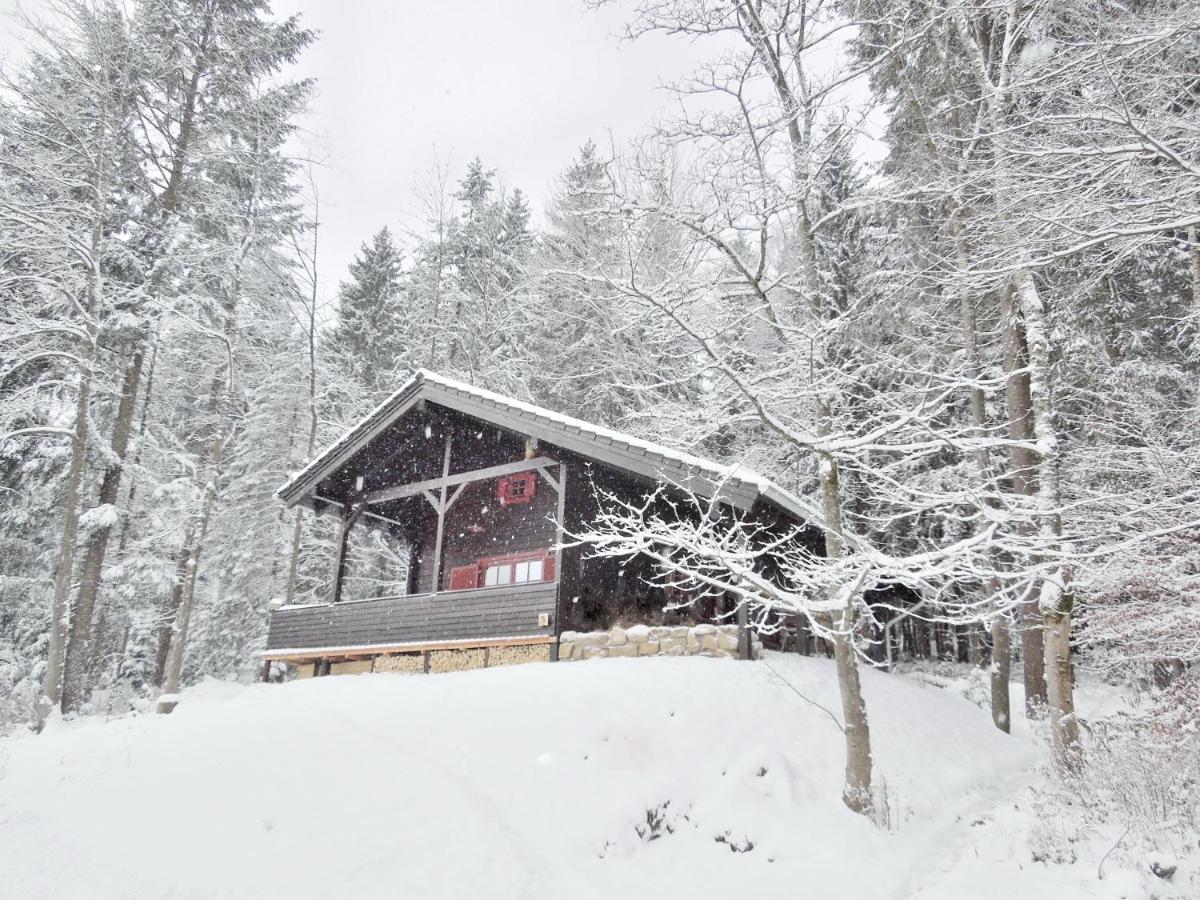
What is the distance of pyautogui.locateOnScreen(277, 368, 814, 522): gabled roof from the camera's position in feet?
31.9

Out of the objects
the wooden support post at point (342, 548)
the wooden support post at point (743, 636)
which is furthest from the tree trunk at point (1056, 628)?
the wooden support post at point (342, 548)

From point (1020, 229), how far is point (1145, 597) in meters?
5.57

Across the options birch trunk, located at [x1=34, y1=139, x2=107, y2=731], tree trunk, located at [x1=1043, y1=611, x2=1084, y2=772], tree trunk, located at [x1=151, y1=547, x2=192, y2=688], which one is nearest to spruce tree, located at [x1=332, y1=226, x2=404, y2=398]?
tree trunk, located at [x1=151, y1=547, x2=192, y2=688]

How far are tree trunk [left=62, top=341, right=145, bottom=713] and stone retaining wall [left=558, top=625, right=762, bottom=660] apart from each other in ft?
33.4

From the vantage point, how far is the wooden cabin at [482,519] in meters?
10.9

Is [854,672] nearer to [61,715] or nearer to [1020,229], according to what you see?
[1020,229]

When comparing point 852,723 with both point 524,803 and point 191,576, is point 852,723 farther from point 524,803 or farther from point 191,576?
point 191,576

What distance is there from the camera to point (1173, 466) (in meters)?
8.55

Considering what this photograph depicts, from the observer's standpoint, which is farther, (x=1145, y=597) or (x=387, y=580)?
(x=387, y=580)

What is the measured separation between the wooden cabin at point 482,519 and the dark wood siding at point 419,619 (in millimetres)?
22

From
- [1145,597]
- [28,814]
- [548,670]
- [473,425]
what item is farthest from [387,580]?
[1145,597]

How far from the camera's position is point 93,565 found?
1484 cm

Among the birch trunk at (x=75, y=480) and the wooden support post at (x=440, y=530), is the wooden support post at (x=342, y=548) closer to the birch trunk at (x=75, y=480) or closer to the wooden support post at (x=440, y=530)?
the wooden support post at (x=440, y=530)

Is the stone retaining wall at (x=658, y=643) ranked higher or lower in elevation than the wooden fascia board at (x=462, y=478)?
lower
